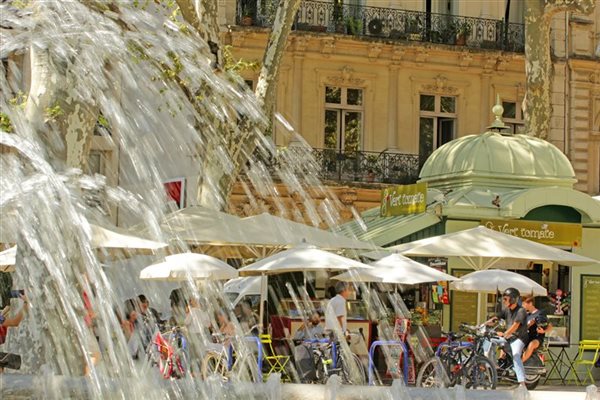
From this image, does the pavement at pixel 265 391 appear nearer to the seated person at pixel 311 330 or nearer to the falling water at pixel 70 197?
the falling water at pixel 70 197

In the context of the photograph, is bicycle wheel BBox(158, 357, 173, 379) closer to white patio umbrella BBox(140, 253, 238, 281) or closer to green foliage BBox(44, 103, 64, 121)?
white patio umbrella BBox(140, 253, 238, 281)

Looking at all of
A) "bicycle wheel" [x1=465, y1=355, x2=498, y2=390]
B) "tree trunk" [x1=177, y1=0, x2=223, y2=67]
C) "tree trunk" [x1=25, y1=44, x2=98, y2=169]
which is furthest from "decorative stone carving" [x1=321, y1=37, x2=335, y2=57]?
"tree trunk" [x1=25, y1=44, x2=98, y2=169]

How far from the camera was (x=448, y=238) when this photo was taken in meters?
18.9

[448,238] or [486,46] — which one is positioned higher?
[486,46]

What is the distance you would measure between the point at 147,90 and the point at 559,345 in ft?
40.4

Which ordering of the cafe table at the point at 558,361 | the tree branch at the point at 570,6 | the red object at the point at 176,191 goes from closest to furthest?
the cafe table at the point at 558,361 < the tree branch at the point at 570,6 < the red object at the point at 176,191

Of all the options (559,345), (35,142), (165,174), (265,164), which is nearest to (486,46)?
(265,164)

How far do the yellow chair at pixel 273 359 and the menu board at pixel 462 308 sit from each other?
4293 millimetres

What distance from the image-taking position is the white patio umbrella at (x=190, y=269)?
16469 mm

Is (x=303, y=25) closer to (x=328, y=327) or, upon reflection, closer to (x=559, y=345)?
(x=559, y=345)

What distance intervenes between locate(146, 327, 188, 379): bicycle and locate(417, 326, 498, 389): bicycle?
3.01m

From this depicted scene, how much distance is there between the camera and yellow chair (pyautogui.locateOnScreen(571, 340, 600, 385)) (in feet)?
64.2

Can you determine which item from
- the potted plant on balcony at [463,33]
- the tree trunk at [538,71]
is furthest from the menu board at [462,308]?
the potted plant on balcony at [463,33]

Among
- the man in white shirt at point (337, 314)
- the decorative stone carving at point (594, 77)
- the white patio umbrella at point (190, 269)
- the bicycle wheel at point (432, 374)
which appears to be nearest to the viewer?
the man in white shirt at point (337, 314)
